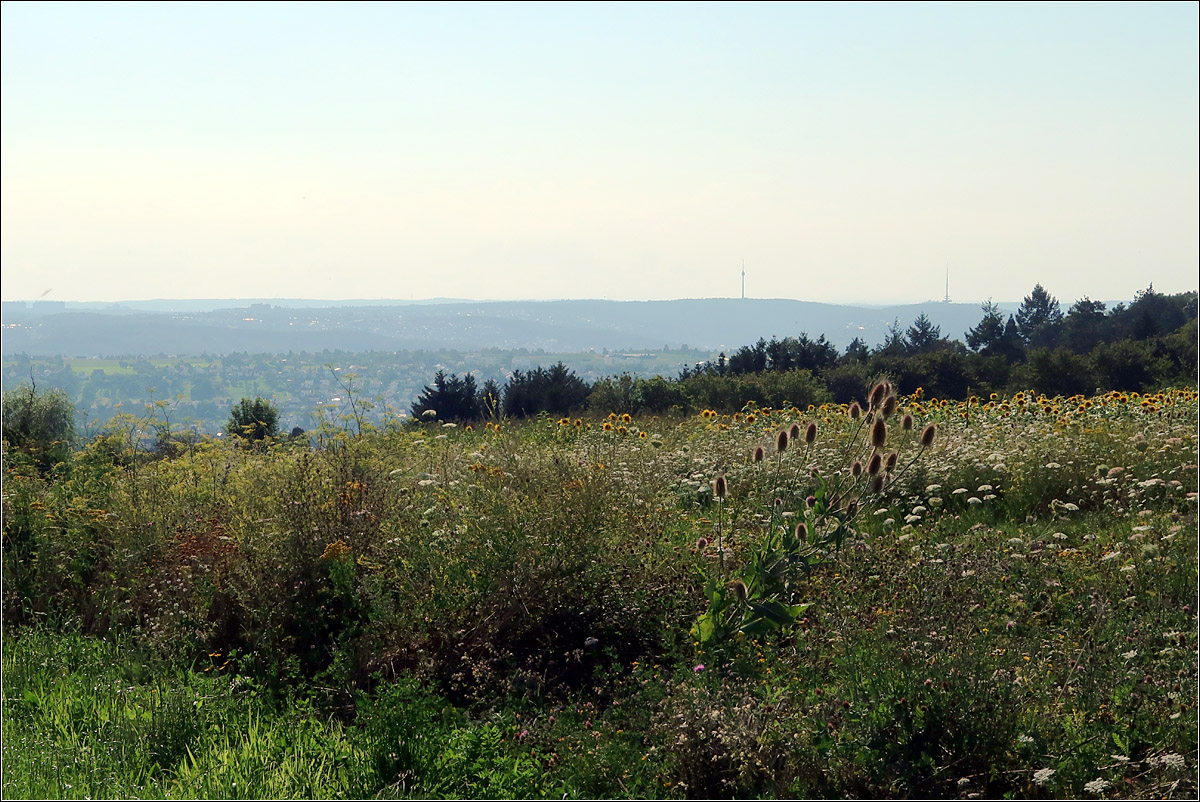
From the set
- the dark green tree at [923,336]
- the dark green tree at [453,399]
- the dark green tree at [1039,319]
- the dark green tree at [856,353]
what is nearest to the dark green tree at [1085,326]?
the dark green tree at [1039,319]

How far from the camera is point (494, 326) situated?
5226 inches

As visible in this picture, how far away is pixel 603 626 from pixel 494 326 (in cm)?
12973

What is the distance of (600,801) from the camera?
324 centimetres

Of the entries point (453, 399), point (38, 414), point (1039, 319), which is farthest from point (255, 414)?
point (1039, 319)

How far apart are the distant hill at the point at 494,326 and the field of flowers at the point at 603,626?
291 feet

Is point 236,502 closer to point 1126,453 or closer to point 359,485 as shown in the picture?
point 359,485

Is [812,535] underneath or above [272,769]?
above

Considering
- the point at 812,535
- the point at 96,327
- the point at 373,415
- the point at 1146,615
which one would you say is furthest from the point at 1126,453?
the point at 96,327

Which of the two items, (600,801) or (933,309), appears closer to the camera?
(600,801)

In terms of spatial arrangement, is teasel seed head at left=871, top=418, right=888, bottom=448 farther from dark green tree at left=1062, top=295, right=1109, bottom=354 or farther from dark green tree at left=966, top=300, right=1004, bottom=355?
dark green tree at left=966, top=300, right=1004, bottom=355

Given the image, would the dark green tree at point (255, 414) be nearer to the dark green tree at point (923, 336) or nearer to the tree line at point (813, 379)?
the tree line at point (813, 379)

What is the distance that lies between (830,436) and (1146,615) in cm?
419

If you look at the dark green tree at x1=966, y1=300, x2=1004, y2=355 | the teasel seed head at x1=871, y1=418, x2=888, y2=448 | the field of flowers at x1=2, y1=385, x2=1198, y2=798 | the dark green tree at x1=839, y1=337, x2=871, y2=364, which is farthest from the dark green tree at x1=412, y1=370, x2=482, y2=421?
the dark green tree at x1=966, y1=300, x2=1004, y2=355

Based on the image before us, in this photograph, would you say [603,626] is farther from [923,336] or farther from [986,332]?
[986,332]
